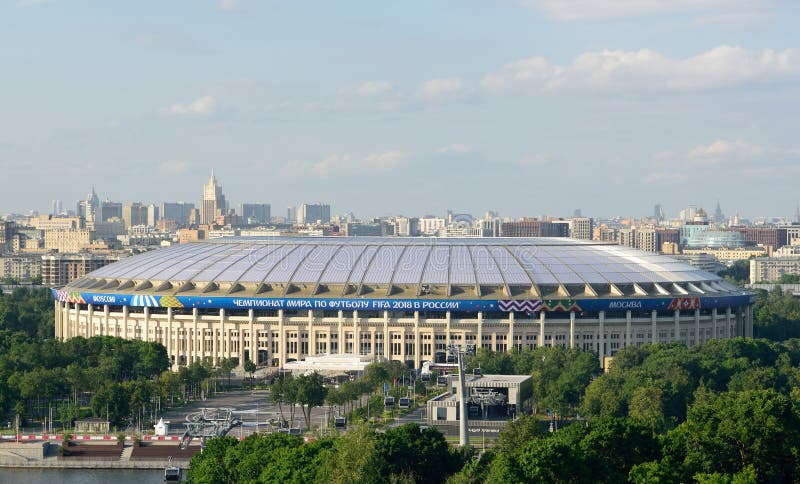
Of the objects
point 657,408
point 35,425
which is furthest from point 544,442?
point 35,425

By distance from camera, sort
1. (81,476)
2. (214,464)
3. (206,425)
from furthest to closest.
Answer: (206,425) → (81,476) → (214,464)

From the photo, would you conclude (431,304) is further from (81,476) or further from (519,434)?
(519,434)

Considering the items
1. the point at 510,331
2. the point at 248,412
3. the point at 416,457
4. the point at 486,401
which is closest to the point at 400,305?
the point at 510,331

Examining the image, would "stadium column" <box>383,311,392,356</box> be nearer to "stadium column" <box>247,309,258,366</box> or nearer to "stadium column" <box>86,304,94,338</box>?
"stadium column" <box>247,309,258,366</box>

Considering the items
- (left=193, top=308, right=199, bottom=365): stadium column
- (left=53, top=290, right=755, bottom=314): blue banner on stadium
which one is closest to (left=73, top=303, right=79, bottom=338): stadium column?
(left=53, top=290, right=755, bottom=314): blue banner on stadium

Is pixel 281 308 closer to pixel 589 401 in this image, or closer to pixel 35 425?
pixel 35 425

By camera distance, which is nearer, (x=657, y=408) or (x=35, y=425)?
(x=657, y=408)
